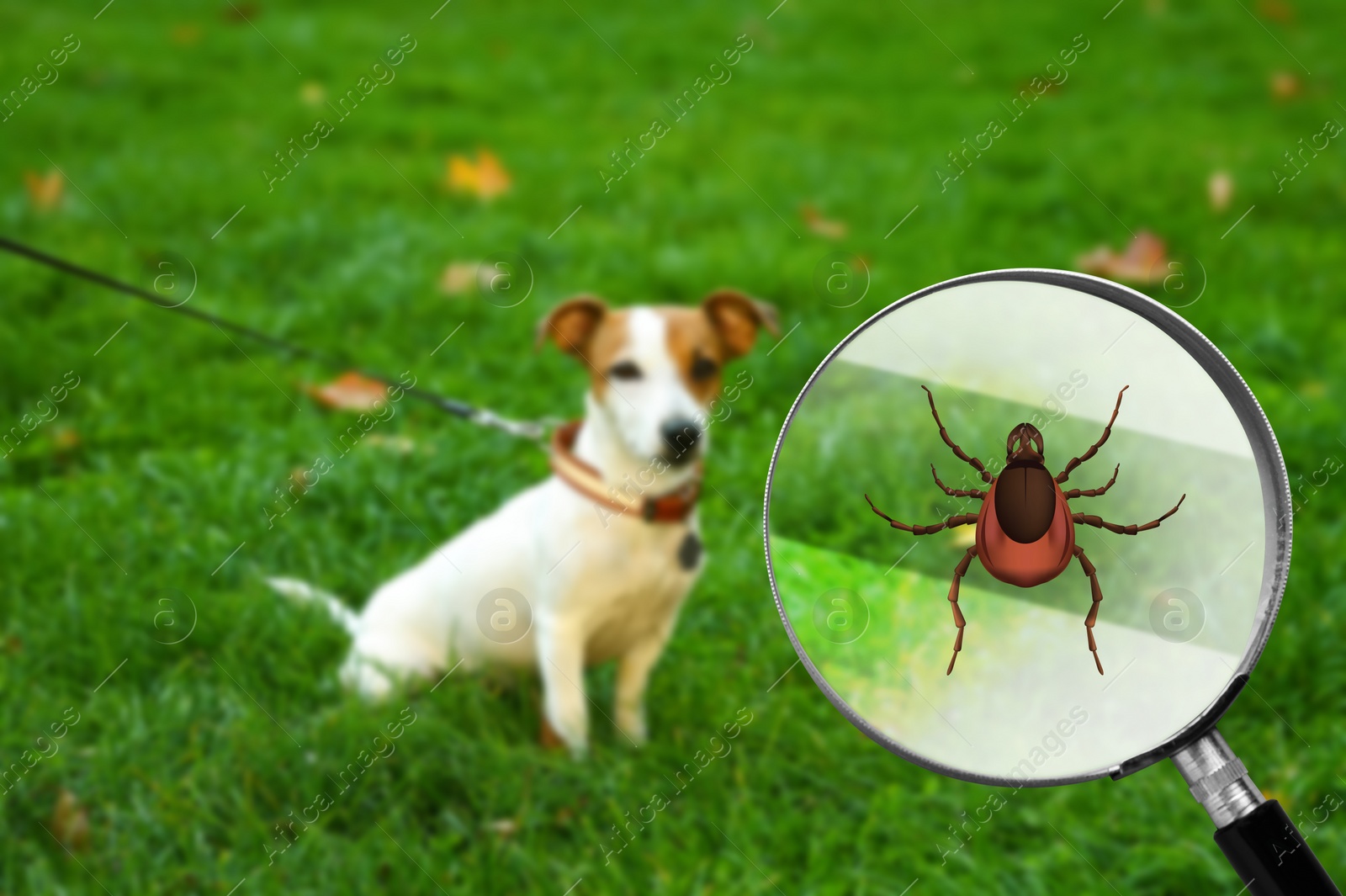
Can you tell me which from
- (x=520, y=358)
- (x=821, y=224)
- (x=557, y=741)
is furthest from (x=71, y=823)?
(x=821, y=224)

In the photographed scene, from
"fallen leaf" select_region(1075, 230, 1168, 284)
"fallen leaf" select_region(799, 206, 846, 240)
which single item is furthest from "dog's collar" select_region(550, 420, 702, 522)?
"fallen leaf" select_region(799, 206, 846, 240)

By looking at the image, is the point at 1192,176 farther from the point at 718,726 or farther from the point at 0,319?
the point at 0,319

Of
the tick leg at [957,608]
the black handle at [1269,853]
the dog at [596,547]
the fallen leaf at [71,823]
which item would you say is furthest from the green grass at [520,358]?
the black handle at [1269,853]

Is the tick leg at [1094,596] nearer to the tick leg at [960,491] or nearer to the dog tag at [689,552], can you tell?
the tick leg at [960,491]

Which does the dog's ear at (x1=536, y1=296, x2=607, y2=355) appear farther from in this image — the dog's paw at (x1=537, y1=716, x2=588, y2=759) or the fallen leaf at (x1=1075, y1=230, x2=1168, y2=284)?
the fallen leaf at (x1=1075, y1=230, x2=1168, y2=284)

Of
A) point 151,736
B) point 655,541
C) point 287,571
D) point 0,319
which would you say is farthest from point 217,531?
point 0,319

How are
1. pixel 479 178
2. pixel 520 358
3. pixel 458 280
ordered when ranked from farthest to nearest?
pixel 479 178, pixel 458 280, pixel 520 358

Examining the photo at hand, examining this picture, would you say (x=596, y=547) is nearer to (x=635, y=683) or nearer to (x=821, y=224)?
(x=635, y=683)
